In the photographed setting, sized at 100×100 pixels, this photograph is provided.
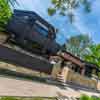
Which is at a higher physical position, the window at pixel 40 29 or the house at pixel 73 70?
the window at pixel 40 29

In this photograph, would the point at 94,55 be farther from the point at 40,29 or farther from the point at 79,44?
the point at 40,29

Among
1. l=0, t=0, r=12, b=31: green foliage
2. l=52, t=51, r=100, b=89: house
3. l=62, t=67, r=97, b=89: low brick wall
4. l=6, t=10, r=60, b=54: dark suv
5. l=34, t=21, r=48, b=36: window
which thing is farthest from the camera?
l=62, t=67, r=97, b=89: low brick wall

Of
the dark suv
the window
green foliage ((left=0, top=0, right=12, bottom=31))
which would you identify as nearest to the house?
the dark suv

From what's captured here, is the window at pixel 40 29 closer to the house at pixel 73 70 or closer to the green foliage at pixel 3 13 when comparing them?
the green foliage at pixel 3 13

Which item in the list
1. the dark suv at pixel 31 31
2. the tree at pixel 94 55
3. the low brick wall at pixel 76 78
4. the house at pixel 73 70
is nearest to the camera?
the dark suv at pixel 31 31

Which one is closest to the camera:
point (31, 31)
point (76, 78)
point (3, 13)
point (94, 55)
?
point (3, 13)

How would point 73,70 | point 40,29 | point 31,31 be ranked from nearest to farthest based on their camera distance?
1. point 31,31
2. point 40,29
3. point 73,70

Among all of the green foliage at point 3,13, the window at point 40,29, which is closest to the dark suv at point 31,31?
the window at point 40,29

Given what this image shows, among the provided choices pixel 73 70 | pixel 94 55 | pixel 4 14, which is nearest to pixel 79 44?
pixel 94 55

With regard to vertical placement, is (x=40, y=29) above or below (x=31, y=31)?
above

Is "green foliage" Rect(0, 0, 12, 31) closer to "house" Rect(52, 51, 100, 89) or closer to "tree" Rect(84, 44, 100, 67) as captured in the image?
"house" Rect(52, 51, 100, 89)

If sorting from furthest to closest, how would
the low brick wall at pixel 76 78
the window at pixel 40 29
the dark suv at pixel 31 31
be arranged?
the low brick wall at pixel 76 78
the window at pixel 40 29
the dark suv at pixel 31 31

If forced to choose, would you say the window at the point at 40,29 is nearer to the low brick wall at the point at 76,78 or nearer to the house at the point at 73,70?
the house at the point at 73,70

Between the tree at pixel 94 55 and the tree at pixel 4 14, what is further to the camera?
the tree at pixel 94 55
